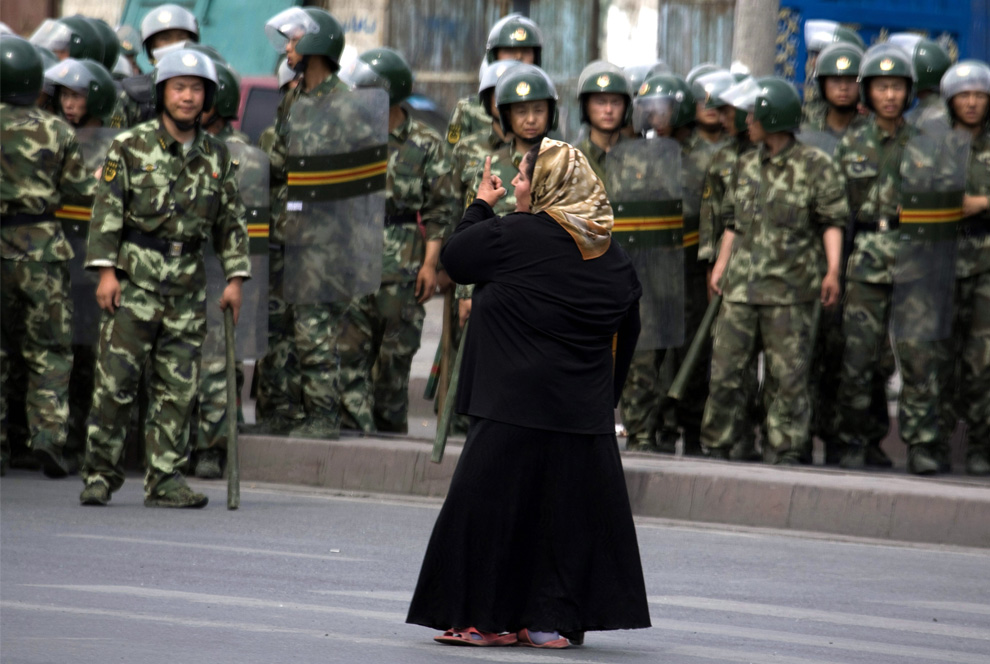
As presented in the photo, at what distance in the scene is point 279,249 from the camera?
1155cm

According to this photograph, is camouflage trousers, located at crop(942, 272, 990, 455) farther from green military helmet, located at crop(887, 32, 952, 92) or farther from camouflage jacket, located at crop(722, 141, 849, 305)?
green military helmet, located at crop(887, 32, 952, 92)

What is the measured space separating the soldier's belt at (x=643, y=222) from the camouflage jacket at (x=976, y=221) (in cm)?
162

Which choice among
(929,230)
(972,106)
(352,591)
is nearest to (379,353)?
(929,230)

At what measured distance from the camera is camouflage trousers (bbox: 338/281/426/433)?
38.4 feet

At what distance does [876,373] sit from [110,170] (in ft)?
15.3

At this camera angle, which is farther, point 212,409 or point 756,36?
point 756,36

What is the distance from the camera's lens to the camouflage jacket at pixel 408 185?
38.5ft

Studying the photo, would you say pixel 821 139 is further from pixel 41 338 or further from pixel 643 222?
pixel 41 338

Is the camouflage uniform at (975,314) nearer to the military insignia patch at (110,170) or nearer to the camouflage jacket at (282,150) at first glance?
the camouflage jacket at (282,150)

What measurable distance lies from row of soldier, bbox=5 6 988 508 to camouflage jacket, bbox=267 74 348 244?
0.01 m

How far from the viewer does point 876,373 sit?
1152 centimetres

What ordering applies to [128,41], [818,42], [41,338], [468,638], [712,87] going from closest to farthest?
[468,638] < [41,338] < [712,87] < [818,42] < [128,41]

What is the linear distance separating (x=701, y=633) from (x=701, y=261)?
5246mm

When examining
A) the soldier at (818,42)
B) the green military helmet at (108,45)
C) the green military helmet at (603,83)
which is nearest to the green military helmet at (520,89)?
the green military helmet at (603,83)
